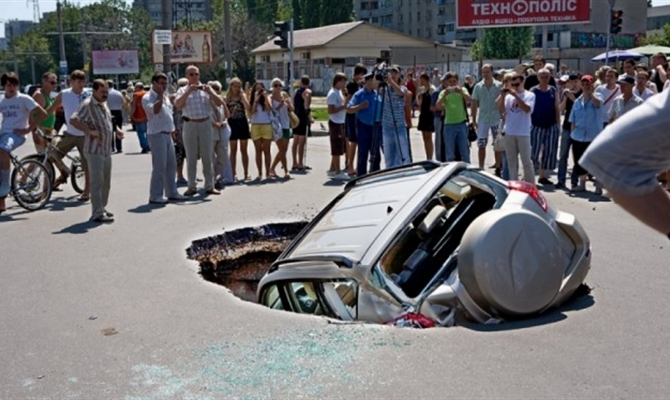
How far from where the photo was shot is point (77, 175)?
13086 mm

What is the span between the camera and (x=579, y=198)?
11664 mm

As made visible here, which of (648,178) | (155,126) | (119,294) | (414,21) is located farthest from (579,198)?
(414,21)

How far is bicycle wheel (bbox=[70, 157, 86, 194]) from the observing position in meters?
12.9

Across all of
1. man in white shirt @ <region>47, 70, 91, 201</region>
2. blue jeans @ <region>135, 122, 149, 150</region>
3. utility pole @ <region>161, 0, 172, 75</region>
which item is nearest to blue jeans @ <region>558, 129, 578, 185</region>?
man in white shirt @ <region>47, 70, 91, 201</region>

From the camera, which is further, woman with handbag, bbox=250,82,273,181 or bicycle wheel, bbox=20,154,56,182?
woman with handbag, bbox=250,82,273,181

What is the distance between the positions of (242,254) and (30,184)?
4269 millimetres

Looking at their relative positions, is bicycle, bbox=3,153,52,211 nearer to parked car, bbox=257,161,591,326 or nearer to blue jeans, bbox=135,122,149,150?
parked car, bbox=257,161,591,326

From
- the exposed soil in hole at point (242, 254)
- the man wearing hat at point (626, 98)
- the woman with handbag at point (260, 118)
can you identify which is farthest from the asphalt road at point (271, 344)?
the woman with handbag at point (260, 118)

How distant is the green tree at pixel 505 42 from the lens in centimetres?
7775

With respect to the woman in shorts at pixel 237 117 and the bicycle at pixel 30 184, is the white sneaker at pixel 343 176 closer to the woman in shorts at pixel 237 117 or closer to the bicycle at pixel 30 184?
the woman in shorts at pixel 237 117

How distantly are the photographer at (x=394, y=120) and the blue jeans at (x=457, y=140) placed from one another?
39.7 inches

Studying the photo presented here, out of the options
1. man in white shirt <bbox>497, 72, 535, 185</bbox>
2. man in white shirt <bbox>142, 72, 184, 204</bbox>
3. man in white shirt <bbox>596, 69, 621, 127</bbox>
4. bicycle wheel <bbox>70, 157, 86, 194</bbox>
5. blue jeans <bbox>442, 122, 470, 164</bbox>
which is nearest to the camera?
man in white shirt <bbox>142, 72, 184, 204</bbox>

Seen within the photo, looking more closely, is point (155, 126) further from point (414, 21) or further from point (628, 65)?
point (414, 21)

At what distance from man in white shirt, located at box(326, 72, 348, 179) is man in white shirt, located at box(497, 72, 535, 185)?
3509 mm
